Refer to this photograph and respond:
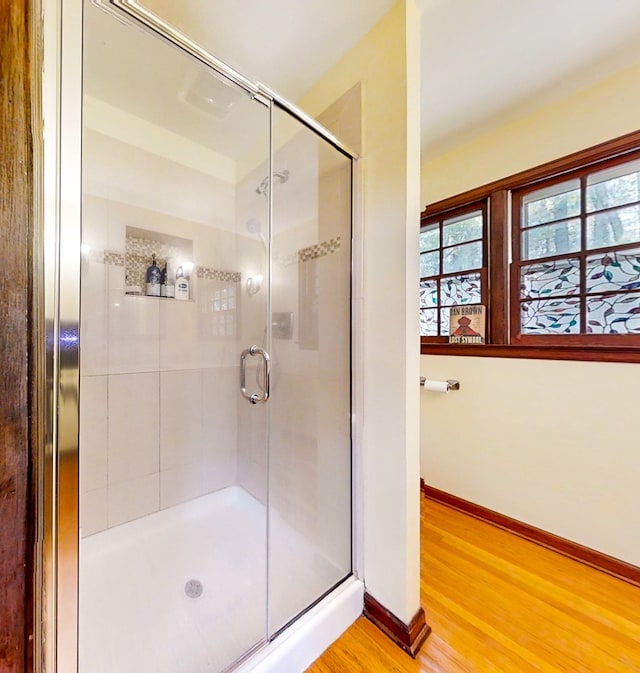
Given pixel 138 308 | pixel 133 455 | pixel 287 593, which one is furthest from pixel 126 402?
pixel 287 593

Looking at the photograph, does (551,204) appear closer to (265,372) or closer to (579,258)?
(579,258)

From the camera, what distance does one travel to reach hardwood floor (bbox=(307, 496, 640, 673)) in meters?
1.06

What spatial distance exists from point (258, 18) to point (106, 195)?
1071mm

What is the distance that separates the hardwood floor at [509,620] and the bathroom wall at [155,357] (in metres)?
1.16

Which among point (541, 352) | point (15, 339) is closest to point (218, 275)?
point (15, 339)

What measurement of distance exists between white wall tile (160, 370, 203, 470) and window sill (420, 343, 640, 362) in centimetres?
156

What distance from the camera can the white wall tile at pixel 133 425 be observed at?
5.15 feet

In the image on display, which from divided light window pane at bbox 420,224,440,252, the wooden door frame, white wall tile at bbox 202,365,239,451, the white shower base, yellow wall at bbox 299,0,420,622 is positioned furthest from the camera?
divided light window pane at bbox 420,224,440,252

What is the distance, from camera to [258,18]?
1218 mm

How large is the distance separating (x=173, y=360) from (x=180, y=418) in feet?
1.13

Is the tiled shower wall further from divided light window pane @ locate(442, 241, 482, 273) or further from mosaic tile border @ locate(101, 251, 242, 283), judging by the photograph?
divided light window pane @ locate(442, 241, 482, 273)

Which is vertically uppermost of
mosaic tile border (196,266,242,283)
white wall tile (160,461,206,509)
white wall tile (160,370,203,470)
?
A: mosaic tile border (196,266,242,283)

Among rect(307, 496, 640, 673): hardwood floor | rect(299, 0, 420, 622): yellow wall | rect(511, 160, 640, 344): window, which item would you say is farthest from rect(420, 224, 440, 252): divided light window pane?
rect(307, 496, 640, 673): hardwood floor

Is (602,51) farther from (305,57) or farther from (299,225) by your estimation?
(299,225)
